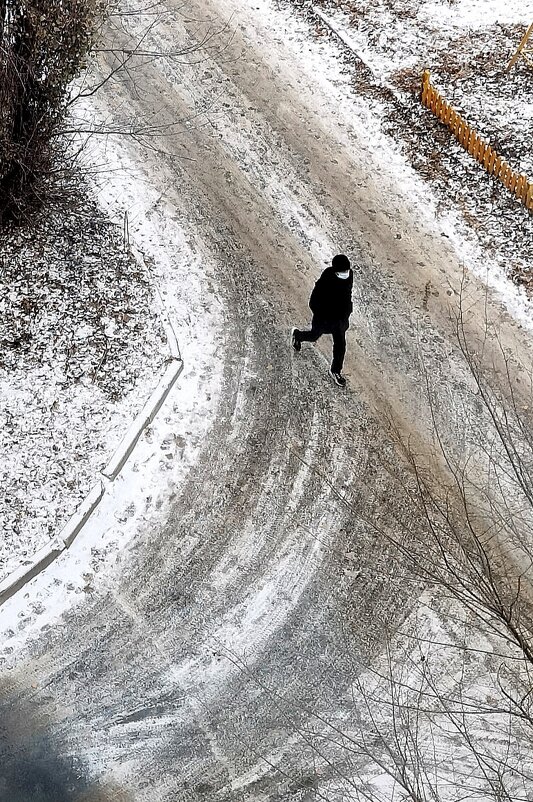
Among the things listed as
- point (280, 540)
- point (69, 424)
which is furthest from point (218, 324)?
point (280, 540)

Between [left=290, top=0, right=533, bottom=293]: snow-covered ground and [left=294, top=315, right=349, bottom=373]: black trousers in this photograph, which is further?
[left=290, top=0, right=533, bottom=293]: snow-covered ground

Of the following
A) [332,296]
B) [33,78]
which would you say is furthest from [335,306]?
[33,78]

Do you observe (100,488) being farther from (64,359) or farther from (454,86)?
(454,86)

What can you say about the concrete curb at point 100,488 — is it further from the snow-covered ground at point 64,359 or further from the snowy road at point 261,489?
the snowy road at point 261,489

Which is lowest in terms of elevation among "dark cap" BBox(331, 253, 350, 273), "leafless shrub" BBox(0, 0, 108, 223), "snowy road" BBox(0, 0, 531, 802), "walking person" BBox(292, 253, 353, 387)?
"snowy road" BBox(0, 0, 531, 802)

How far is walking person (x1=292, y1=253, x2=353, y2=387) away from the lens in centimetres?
1005

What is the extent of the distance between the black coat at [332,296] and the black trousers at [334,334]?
7 cm

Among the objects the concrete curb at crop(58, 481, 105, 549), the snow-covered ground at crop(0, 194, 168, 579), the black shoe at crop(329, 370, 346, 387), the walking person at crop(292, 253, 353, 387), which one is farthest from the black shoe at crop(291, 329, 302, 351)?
the concrete curb at crop(58, 481, 105, 549)

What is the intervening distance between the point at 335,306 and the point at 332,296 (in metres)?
0.12

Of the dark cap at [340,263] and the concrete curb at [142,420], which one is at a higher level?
the dark cap at [340,263]

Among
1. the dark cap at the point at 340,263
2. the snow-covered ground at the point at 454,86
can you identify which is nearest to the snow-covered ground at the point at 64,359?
the dark cap at the point at 340,263

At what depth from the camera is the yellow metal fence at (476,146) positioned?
13.4 meters

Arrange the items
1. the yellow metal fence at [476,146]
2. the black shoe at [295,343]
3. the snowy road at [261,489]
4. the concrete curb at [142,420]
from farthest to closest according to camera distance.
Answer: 1. the yellow metal fence at [476,146]
2. the black shoe at [295,343]
3. the concrete curb at [142,420]
4. the snowy road at [261,489]

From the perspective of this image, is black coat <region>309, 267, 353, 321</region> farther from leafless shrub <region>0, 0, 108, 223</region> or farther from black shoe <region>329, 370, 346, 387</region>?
leafless shrub <region>0, 0, 108, 223</region>
